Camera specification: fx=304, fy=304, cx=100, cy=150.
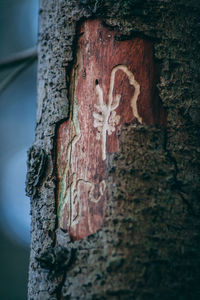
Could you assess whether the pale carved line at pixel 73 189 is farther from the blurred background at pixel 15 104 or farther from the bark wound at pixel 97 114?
the blurred background at pixel 15 104

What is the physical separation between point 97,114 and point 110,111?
1.4 inches

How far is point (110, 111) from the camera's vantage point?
0.75 metres

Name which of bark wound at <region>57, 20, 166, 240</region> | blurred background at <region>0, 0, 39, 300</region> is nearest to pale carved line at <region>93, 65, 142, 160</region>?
bark wound at <region>57, 20, 166, 240</region>

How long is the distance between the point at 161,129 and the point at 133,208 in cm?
20

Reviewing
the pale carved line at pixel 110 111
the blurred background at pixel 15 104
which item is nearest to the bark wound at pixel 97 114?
the pale carved line at pixel 110 111

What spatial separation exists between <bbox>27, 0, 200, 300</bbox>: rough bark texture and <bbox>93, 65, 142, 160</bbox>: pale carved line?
0.04 metres

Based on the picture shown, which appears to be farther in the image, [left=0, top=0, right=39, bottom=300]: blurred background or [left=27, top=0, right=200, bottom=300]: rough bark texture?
[left=0, top=0, right=39, bottom=300]: blurred background

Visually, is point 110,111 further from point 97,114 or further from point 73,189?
point 73,189

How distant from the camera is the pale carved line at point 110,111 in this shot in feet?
2.42

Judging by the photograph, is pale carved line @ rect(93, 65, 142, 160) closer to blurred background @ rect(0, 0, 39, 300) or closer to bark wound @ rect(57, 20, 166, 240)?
bark wound @ rect(57, 20, 166, 240)

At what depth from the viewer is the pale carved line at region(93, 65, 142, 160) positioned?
0.74 m

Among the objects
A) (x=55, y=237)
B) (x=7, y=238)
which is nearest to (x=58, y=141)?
(x=55, y=237)

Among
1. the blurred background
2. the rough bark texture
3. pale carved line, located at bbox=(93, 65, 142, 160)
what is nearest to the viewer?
the rough bark texture

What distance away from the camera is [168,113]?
738 mm
